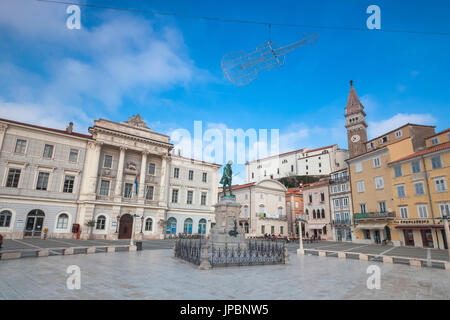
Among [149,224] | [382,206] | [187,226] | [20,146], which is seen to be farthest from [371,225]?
[20,146]

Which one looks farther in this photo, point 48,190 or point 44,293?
point 48,190

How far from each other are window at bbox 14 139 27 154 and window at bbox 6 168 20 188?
7.12 feet

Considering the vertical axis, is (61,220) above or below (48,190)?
below

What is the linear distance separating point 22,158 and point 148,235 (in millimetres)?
17532

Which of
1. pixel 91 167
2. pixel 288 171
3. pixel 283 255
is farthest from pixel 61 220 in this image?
pixel 288 171

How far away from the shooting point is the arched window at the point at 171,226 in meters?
36.7

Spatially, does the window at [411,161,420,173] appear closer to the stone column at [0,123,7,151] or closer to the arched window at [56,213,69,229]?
the arched window at [56,213,69,229]

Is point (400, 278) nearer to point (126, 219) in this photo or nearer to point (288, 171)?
point (126, 219)

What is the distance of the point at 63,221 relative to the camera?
29203mm

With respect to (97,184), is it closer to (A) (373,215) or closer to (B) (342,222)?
(B) (342,222)

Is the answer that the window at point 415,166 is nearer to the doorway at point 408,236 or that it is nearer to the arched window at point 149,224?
the doorway at point 408,236

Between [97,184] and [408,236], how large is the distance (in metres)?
38.7

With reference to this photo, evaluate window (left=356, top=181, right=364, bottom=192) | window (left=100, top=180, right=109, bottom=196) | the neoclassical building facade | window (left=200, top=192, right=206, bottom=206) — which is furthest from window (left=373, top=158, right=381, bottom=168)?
window (left=100, top=180, right=109, bottom=196)
